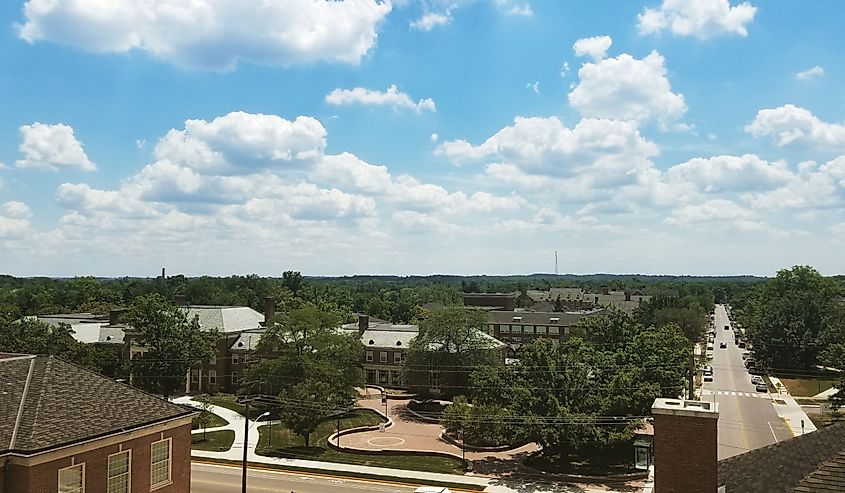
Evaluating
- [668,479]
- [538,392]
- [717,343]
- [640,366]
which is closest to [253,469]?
[538,392]

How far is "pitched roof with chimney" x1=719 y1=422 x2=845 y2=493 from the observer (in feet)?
37.0

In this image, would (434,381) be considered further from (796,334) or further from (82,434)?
(796,334)

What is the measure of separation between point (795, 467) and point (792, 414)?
202ft

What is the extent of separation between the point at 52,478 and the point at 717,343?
137656 mm

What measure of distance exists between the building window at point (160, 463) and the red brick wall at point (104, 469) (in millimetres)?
201

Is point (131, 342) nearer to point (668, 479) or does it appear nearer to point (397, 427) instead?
point (397, 427)

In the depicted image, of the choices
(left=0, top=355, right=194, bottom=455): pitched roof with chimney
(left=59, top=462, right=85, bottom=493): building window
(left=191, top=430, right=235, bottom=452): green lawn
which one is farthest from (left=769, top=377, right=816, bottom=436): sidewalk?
(left=59, top=462, right=85, bottom=493): building window

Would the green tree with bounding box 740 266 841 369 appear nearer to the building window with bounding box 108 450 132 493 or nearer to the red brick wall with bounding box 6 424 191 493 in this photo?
the red brick wall with bounding box 6 424 191 493

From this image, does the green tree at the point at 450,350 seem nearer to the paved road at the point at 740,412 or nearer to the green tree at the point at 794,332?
the paved road at the point at 740,412

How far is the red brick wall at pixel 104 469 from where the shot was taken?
20.3m

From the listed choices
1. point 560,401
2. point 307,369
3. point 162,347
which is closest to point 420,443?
point 307,369

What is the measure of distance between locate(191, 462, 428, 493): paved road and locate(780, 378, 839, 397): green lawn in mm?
61628

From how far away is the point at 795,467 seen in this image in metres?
12.9

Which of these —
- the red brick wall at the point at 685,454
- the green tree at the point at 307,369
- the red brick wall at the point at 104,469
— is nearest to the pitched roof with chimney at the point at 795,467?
the red brick wall at the point at 685,454
